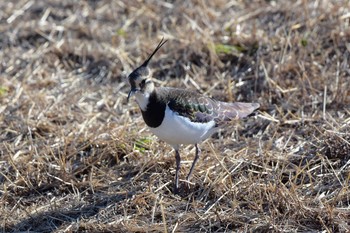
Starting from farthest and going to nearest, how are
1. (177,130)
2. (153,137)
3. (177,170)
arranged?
A: 1. (153,137)
2. (177,170)
3. (177,130)

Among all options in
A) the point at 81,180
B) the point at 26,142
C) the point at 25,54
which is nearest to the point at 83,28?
the point at 25,54

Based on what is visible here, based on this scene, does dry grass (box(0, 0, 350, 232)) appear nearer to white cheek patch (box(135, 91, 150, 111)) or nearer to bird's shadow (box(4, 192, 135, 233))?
bird's shadow (box(4, 192, 135, 233))

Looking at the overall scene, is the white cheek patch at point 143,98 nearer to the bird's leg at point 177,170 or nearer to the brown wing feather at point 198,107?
the brown wing feather at point 198,107

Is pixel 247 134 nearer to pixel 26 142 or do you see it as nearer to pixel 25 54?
pixel 26 142

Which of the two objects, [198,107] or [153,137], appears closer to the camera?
[198,107]

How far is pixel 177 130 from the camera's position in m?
5.59

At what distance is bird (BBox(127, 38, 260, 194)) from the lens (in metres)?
5.59

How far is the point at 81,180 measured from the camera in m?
6.21

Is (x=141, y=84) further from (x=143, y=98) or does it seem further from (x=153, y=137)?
(x=153, y=137)

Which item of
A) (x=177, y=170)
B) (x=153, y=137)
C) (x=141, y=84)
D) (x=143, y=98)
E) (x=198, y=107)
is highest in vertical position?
(x=141, y=84)

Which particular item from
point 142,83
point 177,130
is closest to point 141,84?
point 142,83

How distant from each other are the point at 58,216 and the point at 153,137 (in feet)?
4.16

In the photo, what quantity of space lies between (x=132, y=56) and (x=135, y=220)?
9.92ft

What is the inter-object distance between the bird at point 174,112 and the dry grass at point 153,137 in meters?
0.24
